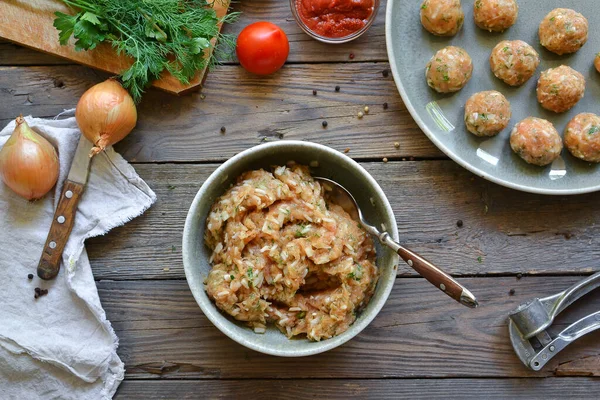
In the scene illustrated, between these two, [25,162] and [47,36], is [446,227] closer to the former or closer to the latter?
[25,162]

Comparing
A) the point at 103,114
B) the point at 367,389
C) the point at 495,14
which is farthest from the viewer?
the point at 367,389

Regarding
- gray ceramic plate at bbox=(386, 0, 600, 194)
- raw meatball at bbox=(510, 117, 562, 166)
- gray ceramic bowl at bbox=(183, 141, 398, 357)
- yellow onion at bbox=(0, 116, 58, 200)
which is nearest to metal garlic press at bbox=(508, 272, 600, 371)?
gray ceramic plate at bbox=(386, 0, 600, 194)

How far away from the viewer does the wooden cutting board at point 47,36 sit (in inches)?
111

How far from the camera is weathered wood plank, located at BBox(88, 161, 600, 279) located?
114 inches

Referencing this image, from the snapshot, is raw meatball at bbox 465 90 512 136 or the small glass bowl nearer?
raw meatball at bbox 465 90 512 136

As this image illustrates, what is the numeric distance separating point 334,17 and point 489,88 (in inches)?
31.5

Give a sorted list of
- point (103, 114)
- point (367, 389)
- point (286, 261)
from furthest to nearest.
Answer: point (367, 389) → point (103, 114) → point (286, 261)

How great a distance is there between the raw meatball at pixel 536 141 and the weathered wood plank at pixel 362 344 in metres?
0.69

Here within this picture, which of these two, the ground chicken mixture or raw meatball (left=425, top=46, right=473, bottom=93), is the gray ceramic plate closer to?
raw meatball (left=425, top=46, right=473, bottom=93)

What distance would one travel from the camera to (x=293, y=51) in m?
2.94

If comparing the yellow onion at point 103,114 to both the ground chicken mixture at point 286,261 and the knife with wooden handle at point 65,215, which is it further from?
the ground chicken mixture at point 286,261

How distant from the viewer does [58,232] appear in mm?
2779

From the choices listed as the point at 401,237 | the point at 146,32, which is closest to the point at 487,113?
the point at 401,237

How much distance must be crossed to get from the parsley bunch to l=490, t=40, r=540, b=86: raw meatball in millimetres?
1298
